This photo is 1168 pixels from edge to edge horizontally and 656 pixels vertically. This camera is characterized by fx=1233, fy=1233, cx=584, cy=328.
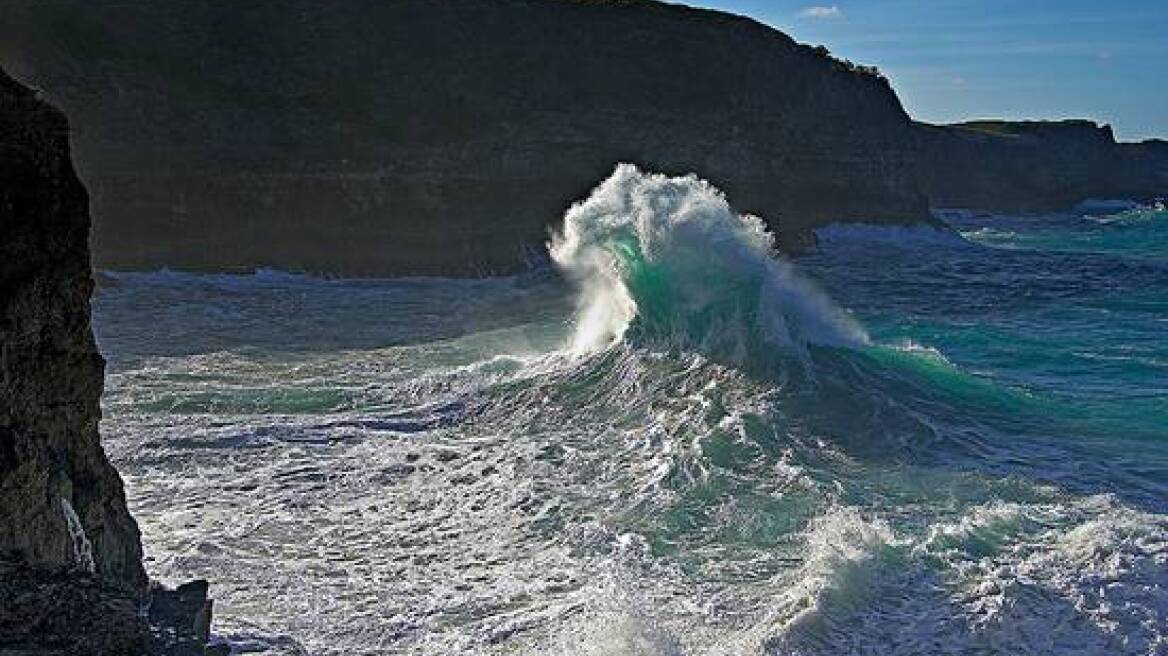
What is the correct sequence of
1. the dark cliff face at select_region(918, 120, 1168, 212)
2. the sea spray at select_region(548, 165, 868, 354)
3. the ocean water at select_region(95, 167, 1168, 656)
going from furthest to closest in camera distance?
1. the dark cliff face at select_region(918, 120, 1168, 212)
2. the sea spray at select_region(548, 165, 868, 354)
3. the ocean water at select_region(95, 167, 1168, 656)

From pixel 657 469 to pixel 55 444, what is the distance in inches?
223

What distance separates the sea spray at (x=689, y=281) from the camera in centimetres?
1459

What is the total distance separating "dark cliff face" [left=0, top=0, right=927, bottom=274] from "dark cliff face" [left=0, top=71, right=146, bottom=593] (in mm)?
22387

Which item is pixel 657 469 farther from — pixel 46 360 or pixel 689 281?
pixel 46 360

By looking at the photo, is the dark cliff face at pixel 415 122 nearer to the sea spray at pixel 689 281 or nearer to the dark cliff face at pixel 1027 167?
the sea spray at pixel 689 281

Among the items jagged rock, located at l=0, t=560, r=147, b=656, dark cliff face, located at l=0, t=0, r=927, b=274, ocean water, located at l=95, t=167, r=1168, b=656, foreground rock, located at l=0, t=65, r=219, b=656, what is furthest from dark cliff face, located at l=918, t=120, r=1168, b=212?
jagged rock, located at l=0, t=560, r=147, b=656

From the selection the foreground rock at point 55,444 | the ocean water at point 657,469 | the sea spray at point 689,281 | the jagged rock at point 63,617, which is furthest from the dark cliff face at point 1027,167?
the jagged rock at point 63,617

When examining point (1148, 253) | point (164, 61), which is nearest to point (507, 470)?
point (164, 61)

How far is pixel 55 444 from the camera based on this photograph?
649cm

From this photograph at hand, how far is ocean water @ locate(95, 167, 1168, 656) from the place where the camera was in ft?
25.7

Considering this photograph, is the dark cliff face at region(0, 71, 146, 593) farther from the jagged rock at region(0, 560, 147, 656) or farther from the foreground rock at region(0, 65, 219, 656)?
the jagged rock at region(0, 560, 147, 656)

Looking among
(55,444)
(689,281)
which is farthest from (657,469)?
(55,444)

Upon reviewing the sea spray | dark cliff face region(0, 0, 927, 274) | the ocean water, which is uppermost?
dark cliff face region(0, 0, 927, 274)

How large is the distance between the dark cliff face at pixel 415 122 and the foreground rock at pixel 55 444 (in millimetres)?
22384
